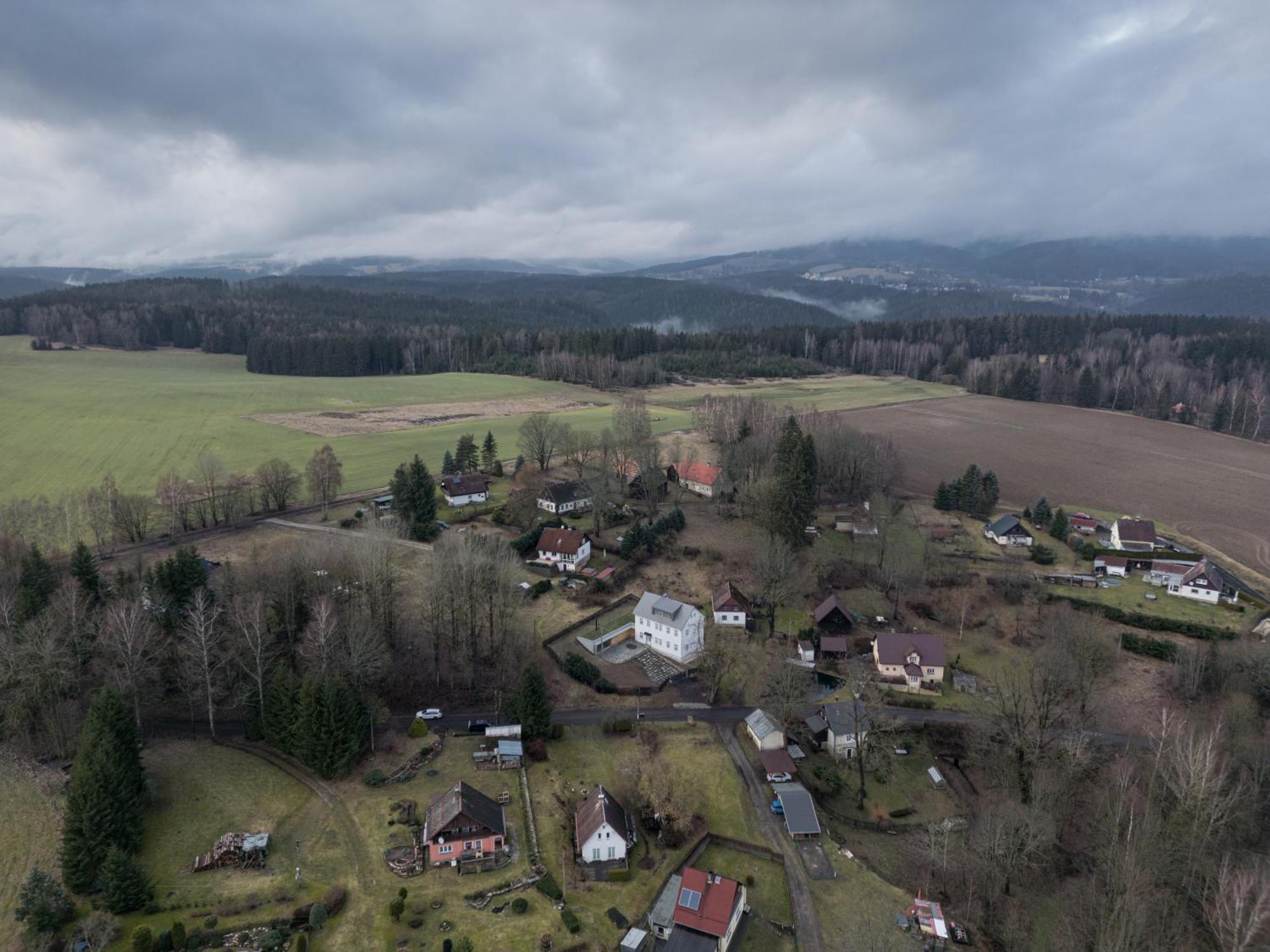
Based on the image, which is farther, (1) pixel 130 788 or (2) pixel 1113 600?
(2) pixel 1113 600

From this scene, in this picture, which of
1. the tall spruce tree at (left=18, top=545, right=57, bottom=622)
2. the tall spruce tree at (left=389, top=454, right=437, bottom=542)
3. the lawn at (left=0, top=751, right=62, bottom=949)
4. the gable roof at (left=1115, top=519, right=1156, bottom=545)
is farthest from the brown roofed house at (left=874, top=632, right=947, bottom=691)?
the tall spruce tree at (left=18, top=545, right=57, bottom=622)

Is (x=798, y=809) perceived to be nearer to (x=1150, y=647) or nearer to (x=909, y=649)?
(x=909, y=649)

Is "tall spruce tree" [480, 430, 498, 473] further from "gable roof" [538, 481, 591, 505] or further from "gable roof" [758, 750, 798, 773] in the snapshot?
"gable roof" [758, 750, 798, 773]

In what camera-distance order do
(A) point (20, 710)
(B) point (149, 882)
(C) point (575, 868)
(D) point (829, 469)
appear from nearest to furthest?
1. (B) point (149, 882)
2. (C) point (575, 868)
3. (A) point (20, 710)
4. (D) point (829, 469)

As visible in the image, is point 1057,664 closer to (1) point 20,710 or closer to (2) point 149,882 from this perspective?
(2) point 149,882

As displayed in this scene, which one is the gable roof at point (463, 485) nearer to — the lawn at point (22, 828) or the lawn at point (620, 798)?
the lawn at point (620, 798)

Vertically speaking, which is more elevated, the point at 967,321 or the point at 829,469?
the point at 967,321

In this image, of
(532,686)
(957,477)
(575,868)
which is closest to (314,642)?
(532,686)

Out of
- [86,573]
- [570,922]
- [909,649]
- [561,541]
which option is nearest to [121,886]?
[570,922]
